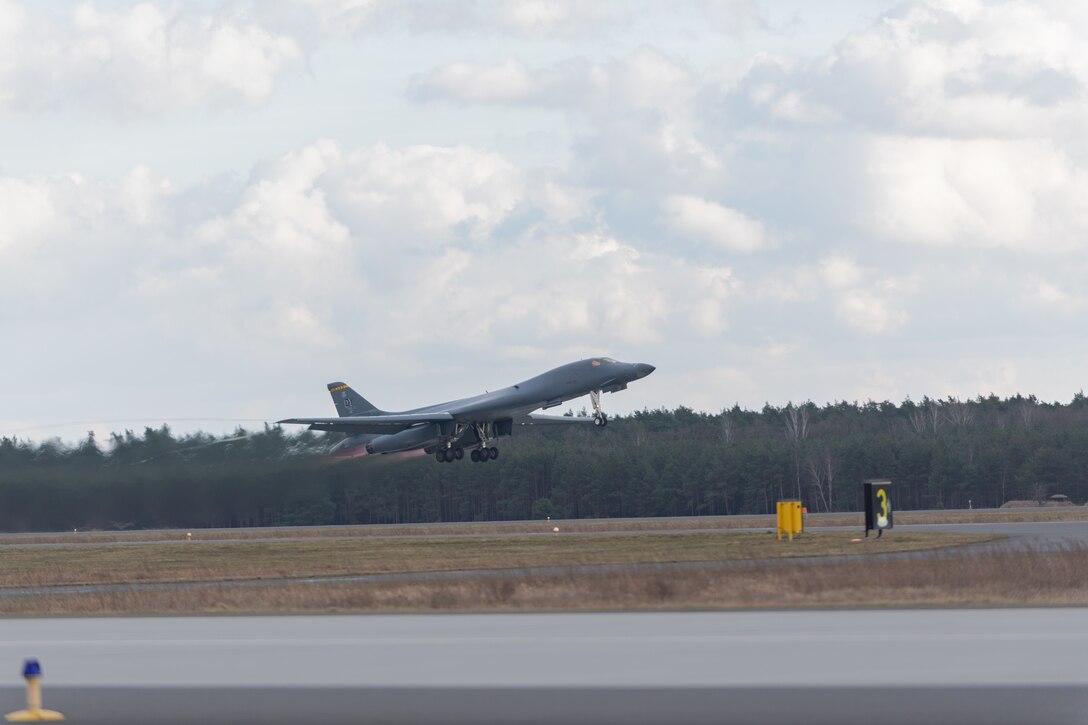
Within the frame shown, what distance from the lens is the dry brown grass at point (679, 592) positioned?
24.3 meters

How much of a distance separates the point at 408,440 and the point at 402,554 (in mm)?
16908

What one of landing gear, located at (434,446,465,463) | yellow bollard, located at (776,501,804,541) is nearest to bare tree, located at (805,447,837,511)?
landing gear, located at (434,446,465,463)

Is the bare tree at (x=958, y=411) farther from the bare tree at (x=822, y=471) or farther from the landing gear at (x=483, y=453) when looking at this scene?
the landing gear at (x=483, y=453)

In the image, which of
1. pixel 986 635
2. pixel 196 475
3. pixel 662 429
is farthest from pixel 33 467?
pixel 662 429

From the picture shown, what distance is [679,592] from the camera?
25.8 metres

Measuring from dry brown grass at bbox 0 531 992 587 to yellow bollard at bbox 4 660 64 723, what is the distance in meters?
22.9

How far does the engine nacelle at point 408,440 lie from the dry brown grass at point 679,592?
95.6 ft

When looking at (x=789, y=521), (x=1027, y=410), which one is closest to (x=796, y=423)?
(x=1027, y=410)

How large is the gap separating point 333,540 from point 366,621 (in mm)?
33244

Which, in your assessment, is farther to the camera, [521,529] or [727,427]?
[727,427]

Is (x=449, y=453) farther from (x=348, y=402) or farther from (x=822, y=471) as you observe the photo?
(x=822, y=471)

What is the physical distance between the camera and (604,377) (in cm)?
5466

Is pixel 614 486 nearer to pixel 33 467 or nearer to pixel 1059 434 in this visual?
pixel 1059 434

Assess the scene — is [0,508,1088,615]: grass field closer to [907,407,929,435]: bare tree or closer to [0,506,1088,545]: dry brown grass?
[0,506,1088,545]: dry brown grass
